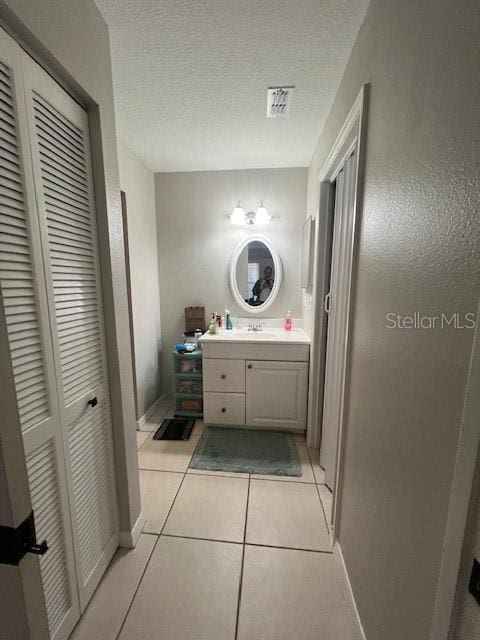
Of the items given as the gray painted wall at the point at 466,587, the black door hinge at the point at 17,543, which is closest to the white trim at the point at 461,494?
the gray painted wall at the point at 466,587

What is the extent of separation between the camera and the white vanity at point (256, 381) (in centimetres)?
227

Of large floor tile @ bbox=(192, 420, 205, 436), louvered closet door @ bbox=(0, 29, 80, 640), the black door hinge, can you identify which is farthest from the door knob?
large floor tile @ bbox=(192, 420, 205, 436)

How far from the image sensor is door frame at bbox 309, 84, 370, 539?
3.57ft

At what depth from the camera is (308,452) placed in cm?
215

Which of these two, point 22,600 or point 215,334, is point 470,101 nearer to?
point 22,600

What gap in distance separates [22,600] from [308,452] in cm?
198

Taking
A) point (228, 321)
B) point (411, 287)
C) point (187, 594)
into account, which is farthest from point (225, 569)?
point (228, 321)

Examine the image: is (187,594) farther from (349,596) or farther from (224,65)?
(224,65)

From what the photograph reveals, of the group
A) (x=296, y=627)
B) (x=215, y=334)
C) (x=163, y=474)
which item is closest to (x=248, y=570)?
(x=296, y=627)

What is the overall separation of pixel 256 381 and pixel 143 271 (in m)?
1.46

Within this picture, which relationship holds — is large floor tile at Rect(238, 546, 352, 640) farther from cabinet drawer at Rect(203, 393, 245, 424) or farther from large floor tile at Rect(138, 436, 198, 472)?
cabinet drawer at Rect(203, 393, 245, 424)

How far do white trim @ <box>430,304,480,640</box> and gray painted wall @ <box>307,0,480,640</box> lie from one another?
0.09 m

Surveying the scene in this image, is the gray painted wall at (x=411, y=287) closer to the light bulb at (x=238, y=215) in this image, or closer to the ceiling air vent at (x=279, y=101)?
the ceiling air vent at (x=279, y=101)

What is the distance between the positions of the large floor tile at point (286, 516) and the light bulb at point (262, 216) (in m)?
2.22
